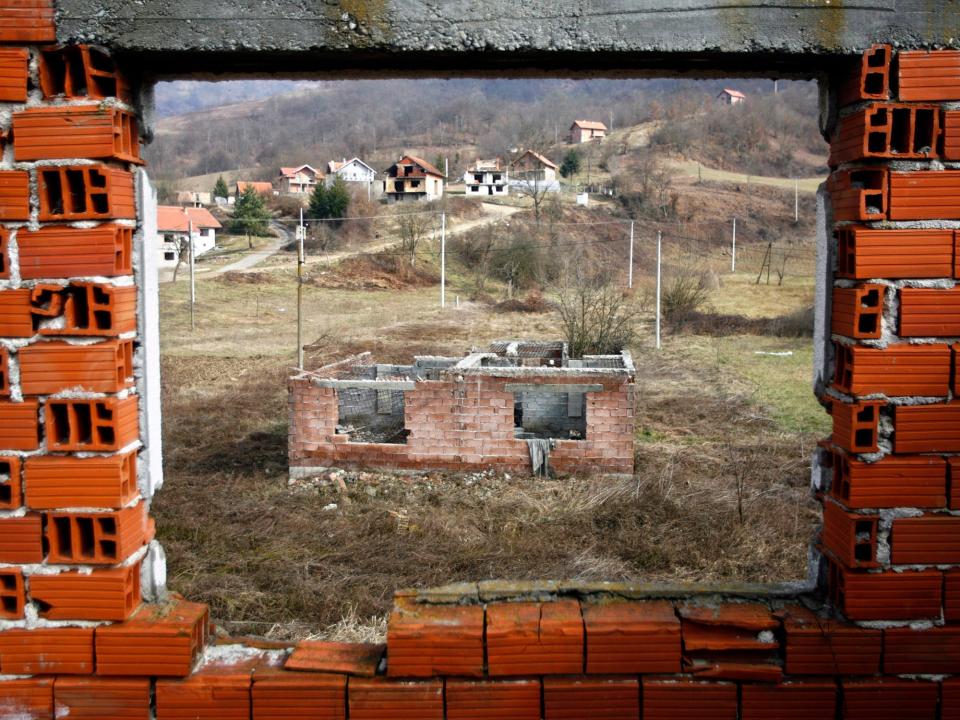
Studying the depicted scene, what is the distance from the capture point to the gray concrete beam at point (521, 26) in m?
2.53

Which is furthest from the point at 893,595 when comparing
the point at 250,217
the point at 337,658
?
the point at 250,217

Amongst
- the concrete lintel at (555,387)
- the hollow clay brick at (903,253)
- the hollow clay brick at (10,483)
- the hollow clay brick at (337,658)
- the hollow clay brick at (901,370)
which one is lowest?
the hollow clay brick at (337,658)

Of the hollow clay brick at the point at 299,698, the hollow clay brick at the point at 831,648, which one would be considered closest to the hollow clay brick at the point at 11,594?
the hollow clay brick at the point at 299,698

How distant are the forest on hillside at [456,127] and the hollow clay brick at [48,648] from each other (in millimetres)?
58357

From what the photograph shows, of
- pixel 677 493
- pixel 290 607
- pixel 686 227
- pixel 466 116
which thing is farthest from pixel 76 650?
pixel 466 116

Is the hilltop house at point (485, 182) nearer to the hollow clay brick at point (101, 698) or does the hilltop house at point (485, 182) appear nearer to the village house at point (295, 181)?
the village house at point (295, 181)

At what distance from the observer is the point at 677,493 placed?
28.1 ft

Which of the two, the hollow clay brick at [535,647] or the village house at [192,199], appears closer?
the hollow clay brick at [535,647]

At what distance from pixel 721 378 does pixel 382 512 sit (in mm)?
→ 9419

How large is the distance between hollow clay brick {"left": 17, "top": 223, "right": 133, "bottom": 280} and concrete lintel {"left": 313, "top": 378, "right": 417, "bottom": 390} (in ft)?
22.7

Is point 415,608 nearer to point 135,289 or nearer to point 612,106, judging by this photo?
point 135,289

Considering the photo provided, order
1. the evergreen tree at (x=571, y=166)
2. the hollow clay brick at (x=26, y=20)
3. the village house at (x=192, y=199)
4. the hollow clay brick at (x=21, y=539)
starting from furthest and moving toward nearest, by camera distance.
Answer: the evergreen tree at (x=571, y=166), the village house at (x=192, y=199), the hollow clay brick at (x=21, y=539), the hollow clay brick at (x=26, y=20)

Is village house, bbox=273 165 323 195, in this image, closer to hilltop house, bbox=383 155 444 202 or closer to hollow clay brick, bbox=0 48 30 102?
hilltop house, bbox=383 155 444 202

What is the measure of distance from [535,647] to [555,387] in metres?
6.92
